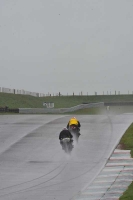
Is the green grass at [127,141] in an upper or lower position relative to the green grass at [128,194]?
upper

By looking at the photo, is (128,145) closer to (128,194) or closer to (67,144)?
(67,144)

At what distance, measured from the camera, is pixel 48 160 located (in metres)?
23.2

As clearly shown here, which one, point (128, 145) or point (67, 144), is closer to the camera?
point (128, 145)

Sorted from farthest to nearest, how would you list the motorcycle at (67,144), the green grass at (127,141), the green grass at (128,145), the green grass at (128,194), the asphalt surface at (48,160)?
the motorcycle at (67,144), the green grass at (127,141), the asphalt surface at (48,160), the green grass at (128,145), the green grass at (128,194)

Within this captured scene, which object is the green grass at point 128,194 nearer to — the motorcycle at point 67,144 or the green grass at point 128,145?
the green grass at point 128,145

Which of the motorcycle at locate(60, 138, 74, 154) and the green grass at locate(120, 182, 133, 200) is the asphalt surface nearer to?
the motorcycle at locate(60, 138, 74, 154)

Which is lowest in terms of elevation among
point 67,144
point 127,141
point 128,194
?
point 128,194

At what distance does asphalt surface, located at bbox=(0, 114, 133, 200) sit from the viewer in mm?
17094

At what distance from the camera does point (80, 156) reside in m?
24.2

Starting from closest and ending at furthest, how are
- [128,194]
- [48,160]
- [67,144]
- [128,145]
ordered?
1. [128,194]
2. [48,160]
3. [128,145]
4. [67,144]

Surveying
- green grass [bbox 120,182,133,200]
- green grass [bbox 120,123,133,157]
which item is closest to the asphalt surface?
green grass [bbox 120,123,133,157]

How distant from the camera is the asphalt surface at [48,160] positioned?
17.1m

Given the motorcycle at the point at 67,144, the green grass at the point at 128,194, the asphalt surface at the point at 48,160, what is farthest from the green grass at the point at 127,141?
the green grass at the point at 128,194

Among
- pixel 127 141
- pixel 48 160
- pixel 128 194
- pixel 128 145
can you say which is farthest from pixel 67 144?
pixel 128 194
